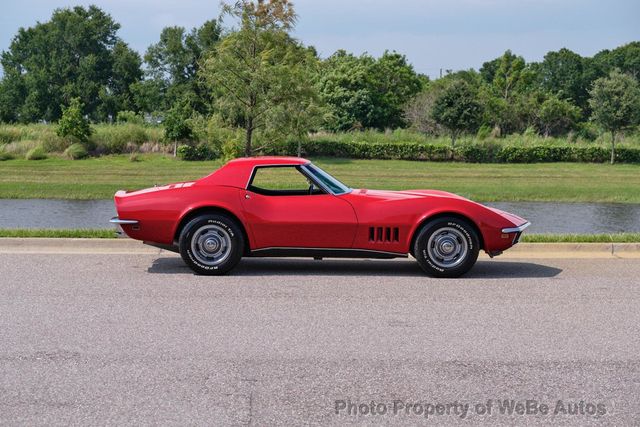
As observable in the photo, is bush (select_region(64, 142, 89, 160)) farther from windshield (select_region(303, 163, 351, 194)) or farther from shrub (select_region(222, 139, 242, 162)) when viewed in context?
windshield (select_region(303, 163, 351, 194))

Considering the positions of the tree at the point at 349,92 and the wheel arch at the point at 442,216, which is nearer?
the wheel arch at the point at 442,216

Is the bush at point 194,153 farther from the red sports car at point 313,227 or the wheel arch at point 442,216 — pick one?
the wheel arch at point 442,216

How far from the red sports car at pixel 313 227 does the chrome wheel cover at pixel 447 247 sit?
0.4 inches

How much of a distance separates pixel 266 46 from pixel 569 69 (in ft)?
257

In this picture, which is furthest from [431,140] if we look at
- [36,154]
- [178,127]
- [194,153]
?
[36,154]

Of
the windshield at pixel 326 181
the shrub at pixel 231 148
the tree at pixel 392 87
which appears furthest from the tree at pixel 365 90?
the windshield at pixel 326 181

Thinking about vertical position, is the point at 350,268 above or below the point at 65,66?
below

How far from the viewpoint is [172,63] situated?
65.2m

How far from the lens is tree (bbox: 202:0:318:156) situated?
19.1 m

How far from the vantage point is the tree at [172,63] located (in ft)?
210

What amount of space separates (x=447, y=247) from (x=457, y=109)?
33.2 metres

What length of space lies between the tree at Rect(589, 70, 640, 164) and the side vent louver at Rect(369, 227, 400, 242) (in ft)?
109

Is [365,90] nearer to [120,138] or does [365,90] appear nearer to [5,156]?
[120,138]

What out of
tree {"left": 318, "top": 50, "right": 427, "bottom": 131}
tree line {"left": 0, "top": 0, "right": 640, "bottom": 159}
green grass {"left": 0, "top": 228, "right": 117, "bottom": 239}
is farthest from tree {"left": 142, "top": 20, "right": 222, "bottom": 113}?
green grass {"left": 0, "top": 228, "right": 117, "bottom": 239}
